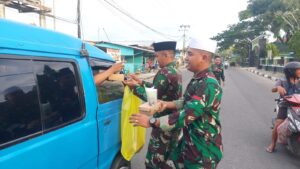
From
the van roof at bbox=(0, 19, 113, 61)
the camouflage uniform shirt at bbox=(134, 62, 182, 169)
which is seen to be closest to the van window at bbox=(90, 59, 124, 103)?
the camouflage uniform shirt at bbox=(134, 62, 182, 169)

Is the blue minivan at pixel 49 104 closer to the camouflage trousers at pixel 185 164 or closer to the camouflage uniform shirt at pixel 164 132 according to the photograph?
the camouflage uniform shirt at pixel 164 132

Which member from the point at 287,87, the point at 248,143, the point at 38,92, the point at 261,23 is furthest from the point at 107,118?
the point at 261,23

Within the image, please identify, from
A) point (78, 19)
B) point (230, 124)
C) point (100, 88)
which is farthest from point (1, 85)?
point (78, 19)

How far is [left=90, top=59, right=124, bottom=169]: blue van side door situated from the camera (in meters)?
2.73

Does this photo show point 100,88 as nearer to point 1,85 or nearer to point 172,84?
point 172,84

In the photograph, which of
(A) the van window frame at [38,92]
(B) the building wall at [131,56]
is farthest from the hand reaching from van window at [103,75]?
(B) the building wall at [131,56]

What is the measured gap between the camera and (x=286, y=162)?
460cm

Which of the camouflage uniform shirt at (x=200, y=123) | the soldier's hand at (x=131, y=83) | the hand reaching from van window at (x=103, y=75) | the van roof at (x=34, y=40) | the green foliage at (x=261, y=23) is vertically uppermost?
the green foliage at (x=261, y=23)

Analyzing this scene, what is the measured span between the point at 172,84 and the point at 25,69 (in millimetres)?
1797

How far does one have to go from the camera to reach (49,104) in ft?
6.67

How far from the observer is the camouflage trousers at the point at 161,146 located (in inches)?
126

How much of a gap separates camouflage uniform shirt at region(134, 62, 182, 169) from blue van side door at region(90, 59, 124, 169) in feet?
1.25

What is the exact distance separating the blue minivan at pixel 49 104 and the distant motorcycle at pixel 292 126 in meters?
2.99

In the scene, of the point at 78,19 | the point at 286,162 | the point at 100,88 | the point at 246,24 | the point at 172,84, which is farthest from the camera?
the point at 246,24
